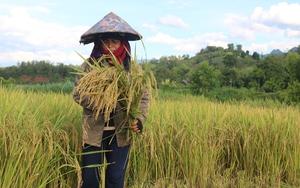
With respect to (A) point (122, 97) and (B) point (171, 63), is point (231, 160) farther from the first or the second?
(B) point (171, 63)

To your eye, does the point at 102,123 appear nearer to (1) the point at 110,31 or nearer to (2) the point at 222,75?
(1) the point at 110,31

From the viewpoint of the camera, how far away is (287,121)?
15.7ft

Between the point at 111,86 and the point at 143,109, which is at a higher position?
the point at 111,86

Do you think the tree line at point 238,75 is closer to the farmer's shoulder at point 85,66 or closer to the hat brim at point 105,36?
the hat brim at point 105,36

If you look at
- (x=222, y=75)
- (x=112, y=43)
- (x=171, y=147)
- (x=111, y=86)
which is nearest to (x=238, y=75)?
(x=222, y=75)

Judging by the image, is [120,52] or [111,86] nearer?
[111,86]

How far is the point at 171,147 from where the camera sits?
386 cm

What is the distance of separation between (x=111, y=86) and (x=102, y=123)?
0.95ft

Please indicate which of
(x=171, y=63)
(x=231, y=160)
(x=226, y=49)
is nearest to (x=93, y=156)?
(x=231, y=160)

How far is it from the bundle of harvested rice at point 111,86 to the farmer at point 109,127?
2.3 inches

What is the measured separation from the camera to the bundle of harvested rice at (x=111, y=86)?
8.96 feet

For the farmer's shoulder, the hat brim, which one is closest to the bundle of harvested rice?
the farmer's shoulder

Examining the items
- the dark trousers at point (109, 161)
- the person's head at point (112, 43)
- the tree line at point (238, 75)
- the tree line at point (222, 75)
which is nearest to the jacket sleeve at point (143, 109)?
the dark trousers at point (109, 161)

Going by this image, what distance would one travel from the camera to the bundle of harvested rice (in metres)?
2.73
